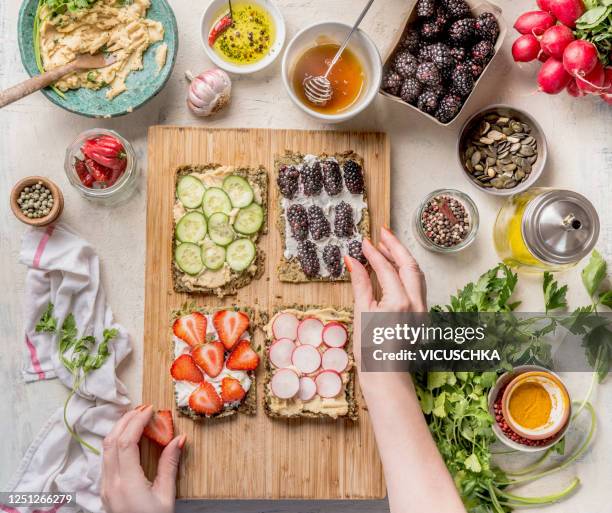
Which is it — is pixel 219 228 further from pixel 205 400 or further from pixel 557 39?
pixel 557 39

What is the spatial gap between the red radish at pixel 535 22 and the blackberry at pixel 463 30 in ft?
0.67

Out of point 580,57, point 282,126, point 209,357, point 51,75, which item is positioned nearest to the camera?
point 580,57

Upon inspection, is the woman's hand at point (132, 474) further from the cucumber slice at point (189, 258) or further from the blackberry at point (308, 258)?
the blackberry at point (308, 258)

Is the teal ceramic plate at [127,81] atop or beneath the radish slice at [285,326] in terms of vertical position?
atop

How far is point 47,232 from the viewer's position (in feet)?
8.97

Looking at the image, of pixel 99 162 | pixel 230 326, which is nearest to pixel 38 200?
pixel 99 162

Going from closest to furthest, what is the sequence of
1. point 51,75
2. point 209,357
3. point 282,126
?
point 51,75 → point 209,357 → point 282,126

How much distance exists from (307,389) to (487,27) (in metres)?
1.73

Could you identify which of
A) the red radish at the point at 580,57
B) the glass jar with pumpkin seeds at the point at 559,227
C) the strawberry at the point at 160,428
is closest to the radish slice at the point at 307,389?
the strawberry at the point at 160,428

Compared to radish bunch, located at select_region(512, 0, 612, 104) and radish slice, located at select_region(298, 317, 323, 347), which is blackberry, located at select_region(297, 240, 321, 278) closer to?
radish slice, located at select_region(298, 317, 323, 347)

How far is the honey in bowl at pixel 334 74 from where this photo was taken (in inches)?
107

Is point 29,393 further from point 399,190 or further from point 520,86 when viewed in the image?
point 520,86

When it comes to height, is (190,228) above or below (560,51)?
below

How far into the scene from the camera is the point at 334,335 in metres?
2.71
